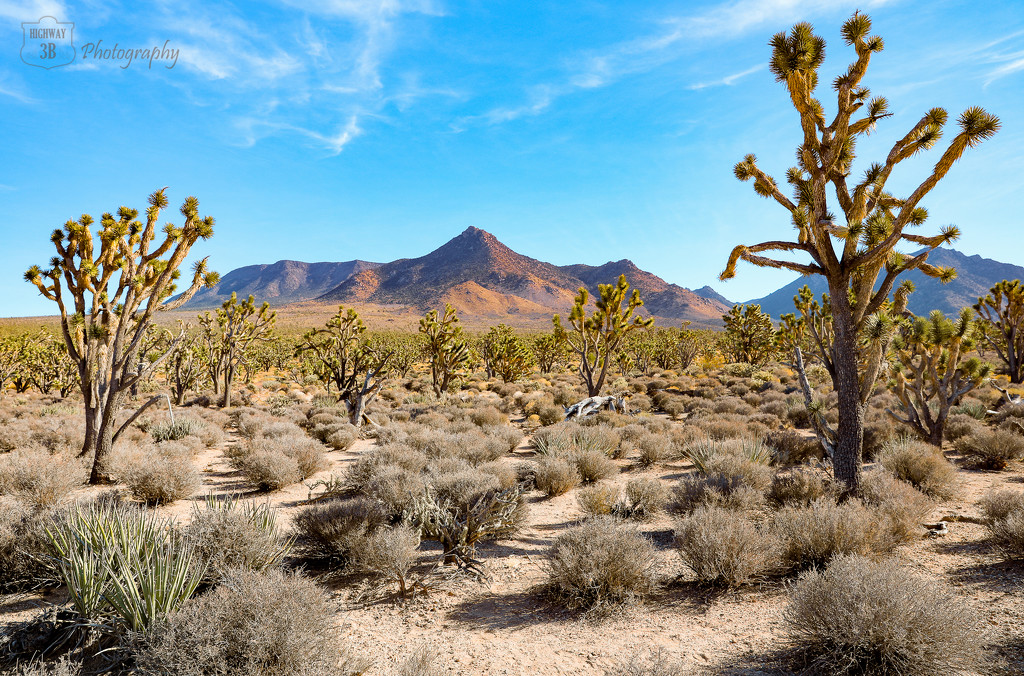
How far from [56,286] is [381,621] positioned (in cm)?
881

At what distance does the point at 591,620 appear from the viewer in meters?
4.36

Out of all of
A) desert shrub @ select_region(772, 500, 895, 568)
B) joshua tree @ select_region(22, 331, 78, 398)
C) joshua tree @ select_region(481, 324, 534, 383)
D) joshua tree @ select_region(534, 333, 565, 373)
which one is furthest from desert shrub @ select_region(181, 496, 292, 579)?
joshua tree @ select_region(534, 333, 565, 373)

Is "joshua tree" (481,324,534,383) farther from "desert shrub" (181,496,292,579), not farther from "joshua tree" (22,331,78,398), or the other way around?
"desert shrub" (181,496,292,579)

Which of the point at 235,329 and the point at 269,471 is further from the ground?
the point at 235,329

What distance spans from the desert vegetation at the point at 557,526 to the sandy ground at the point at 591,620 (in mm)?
28

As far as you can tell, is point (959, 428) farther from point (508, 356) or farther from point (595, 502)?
point (508, 356)

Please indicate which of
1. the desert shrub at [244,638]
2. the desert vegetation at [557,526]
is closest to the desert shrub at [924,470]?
the desert vegetation at [557,526]

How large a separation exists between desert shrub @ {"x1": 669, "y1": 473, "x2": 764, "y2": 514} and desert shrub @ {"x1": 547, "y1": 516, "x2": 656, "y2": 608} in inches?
69.6

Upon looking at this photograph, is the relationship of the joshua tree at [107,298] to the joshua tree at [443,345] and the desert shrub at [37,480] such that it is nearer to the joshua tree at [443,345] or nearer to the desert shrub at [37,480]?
the desert shrub at [37,480]

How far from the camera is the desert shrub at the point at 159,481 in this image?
7.34 m

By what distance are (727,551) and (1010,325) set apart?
28.7m

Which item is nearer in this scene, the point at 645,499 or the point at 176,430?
the point at 645,499

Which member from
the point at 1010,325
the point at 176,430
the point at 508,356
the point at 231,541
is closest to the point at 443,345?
the point at 508,356

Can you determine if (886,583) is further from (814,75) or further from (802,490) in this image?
(814,75)
